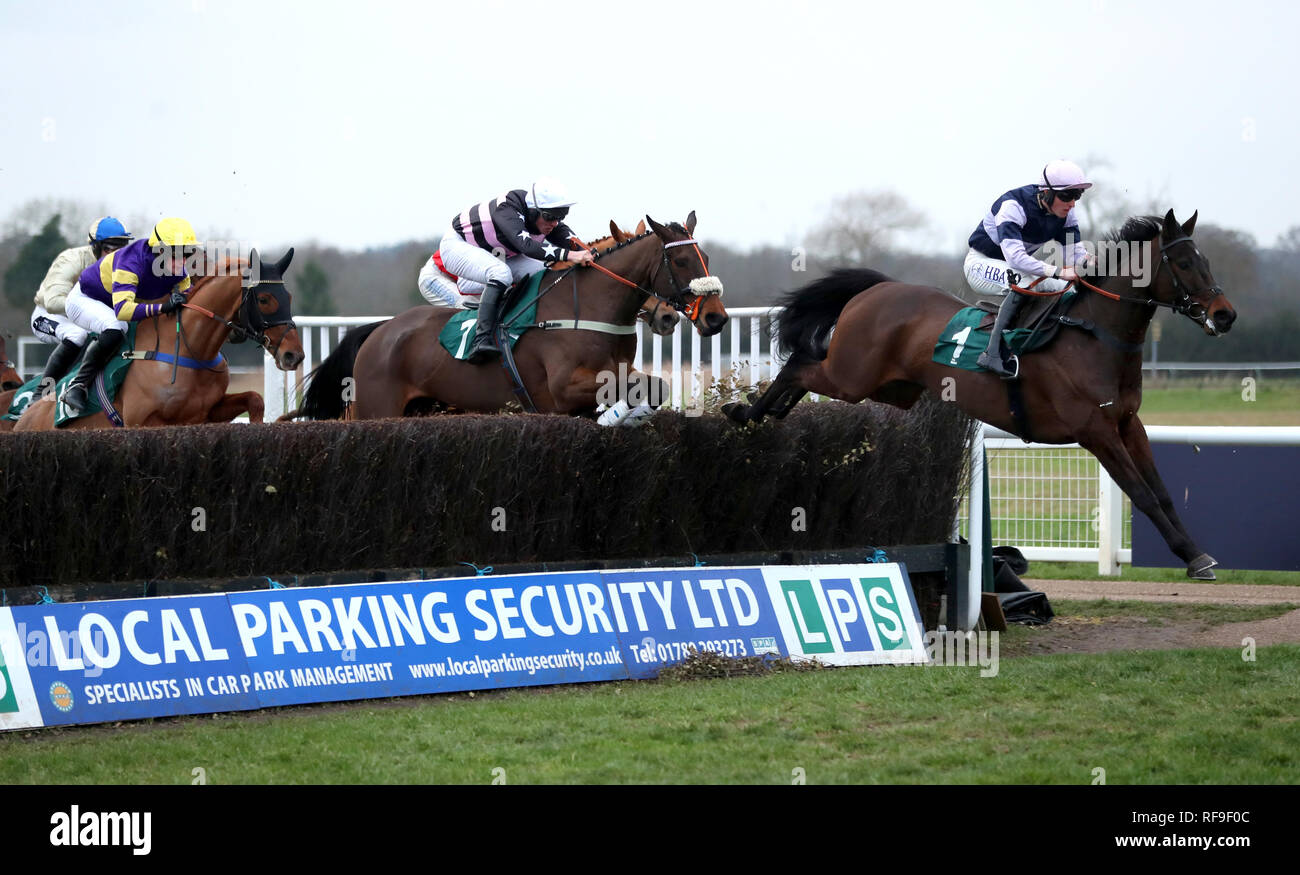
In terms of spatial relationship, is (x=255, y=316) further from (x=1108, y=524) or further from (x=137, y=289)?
(x=1108, y=524)

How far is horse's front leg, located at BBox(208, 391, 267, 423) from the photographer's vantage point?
894cm

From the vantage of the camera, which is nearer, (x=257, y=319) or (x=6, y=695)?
(x=6, y=695)

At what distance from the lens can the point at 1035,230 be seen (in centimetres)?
793

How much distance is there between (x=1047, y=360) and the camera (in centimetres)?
780

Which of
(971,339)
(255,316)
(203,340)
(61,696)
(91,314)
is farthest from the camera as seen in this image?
(91,314)

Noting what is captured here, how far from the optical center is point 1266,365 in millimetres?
18766

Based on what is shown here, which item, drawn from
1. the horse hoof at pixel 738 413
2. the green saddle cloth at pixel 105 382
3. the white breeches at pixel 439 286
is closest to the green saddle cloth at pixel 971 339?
the horse hoof at pixel 738 413

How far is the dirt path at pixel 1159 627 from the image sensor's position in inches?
292

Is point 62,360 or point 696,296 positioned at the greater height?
point 696,296

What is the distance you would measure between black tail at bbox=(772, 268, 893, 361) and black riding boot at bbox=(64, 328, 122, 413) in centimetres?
383

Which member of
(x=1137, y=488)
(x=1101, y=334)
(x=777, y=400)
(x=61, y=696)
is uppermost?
Result: (x=1101, y=334)

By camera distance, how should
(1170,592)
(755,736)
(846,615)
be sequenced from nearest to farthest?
(755,736) → (846,615) → (1170,592)

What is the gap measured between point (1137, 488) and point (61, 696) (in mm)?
4992

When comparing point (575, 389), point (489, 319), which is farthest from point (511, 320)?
point (575, 389)
